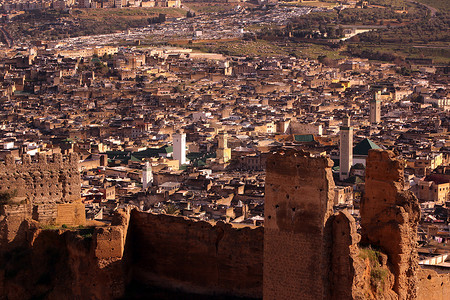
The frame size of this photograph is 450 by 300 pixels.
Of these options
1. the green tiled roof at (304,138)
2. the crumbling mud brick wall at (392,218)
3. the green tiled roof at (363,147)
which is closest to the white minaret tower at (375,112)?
the green tiled roof at (304,138)

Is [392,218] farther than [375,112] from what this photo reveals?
No

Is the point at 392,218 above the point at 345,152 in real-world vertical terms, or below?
above

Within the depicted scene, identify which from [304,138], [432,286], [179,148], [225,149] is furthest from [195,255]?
[304,138]

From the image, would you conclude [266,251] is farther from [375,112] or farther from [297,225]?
[375,112]

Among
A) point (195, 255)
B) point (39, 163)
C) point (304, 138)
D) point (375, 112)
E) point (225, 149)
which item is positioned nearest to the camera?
point (195, 255)

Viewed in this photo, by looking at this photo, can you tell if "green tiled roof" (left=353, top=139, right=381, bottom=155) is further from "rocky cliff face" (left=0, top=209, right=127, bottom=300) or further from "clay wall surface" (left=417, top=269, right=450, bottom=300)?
"rocky cliff face" (left=0, top=209, right=127, bottom=300)

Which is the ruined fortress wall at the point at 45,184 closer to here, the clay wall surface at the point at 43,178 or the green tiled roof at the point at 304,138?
the clay wall surface at the point at 43,178
